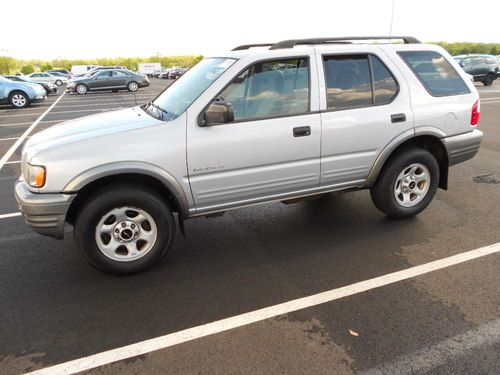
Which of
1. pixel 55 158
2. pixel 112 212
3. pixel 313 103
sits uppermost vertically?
pixel 313 103

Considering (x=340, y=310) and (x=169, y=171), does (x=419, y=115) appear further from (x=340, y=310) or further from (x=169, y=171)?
(x=169, y=171)

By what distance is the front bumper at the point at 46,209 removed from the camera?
301 centimetres

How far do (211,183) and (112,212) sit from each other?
0.85 m

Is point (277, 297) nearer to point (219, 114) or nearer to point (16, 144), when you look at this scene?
point (219, 114)

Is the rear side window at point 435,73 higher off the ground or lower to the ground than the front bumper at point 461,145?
higher

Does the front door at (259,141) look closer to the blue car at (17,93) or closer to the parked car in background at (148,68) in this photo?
the blue car at (17,93)

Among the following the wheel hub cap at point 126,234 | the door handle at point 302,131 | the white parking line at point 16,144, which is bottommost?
the white parking line at point 16,144

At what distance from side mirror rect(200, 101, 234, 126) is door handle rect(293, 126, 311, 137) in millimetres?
629

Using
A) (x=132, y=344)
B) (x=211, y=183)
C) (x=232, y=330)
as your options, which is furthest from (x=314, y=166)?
(x=132, y=344)

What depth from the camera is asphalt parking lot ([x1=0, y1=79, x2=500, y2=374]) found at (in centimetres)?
244

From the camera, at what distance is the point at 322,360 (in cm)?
241

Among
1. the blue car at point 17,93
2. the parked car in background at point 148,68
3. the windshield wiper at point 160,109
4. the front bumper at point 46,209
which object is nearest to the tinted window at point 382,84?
the windshield wiper at point 160,109

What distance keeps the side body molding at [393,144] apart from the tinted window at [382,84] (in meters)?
0.40

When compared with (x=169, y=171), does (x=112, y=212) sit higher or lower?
lower
